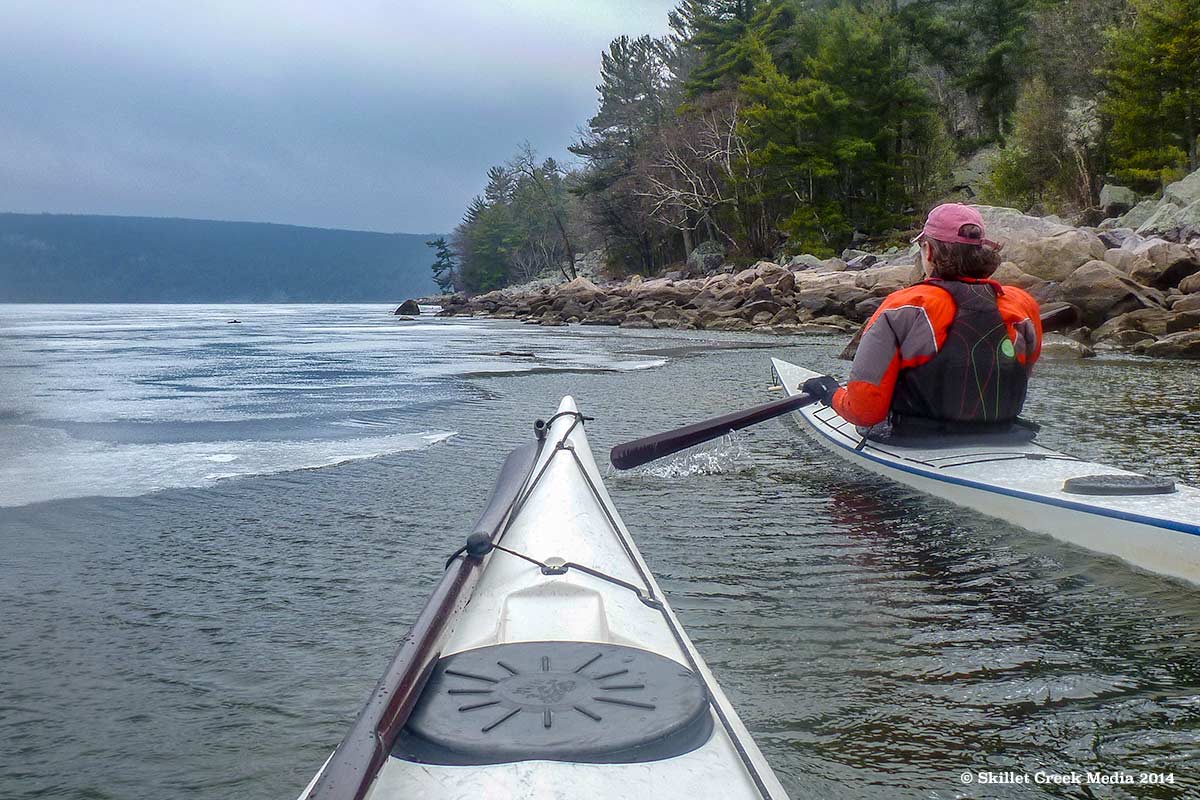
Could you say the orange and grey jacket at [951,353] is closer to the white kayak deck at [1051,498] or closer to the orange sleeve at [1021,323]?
the orange sleeve at [1021,323]

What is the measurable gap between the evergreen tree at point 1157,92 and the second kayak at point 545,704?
26063mm

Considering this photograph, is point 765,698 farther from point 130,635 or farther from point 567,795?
point 130,635

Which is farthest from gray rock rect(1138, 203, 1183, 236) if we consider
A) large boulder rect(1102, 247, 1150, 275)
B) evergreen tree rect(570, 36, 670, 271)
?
evergreen tree rect(570, 36, 670, 271)

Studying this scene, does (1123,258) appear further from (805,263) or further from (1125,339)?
(805,263)

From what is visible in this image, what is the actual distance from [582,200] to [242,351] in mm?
34565

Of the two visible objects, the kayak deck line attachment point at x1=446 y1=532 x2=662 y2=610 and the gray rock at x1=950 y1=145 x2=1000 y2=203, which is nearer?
the kayak deck line attachment point at x1=446 y1=532 x2=662 y2=610

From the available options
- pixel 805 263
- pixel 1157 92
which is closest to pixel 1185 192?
pixel 1157 92

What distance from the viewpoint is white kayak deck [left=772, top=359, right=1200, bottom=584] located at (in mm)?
3145

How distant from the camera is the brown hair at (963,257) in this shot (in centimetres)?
416

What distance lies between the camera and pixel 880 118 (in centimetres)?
3438

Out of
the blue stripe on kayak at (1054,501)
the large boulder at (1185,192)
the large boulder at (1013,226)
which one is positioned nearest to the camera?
the blue stripe on kayak at (1054,501)

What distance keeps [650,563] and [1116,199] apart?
26130mm

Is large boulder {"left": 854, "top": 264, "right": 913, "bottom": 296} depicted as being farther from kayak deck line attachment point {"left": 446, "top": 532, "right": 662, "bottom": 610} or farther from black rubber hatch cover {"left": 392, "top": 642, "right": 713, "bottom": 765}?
black rubber hatch cover {"left": 392, "top": 642, "right": 713, "bottom": 765}

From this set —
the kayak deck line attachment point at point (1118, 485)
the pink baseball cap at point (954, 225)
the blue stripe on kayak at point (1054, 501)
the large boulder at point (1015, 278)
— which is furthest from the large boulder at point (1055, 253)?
the kayak deck line attachment point at point (1118, 485)
